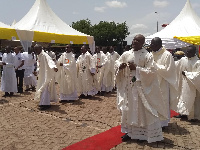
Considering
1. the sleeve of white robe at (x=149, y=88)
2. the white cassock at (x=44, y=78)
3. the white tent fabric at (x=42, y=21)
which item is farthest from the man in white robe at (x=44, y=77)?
the white tent fabric at (x=42, y=21)

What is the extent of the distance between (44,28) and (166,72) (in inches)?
358

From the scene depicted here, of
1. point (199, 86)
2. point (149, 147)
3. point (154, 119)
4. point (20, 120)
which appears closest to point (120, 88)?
point (154, 119)

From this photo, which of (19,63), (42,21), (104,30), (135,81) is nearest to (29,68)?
(19,63)

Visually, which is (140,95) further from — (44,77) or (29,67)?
(29,67)

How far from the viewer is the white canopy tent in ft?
38.4

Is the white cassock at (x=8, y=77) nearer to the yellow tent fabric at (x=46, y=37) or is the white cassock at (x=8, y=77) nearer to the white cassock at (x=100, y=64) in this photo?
the yellow tent fabric at (x=46, y=37)

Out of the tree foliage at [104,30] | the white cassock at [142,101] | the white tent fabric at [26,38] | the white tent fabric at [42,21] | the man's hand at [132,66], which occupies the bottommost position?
the white cassock at [142,101]

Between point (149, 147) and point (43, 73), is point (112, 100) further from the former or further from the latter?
point (149, 147)

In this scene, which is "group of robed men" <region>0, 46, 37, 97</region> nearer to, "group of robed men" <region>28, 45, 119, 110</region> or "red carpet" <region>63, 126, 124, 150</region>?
"group of robed men" <region>28, 45, 119, 110</region>

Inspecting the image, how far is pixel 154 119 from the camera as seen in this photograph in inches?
180

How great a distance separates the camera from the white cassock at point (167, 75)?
213 inches

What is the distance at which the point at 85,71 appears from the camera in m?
9.85

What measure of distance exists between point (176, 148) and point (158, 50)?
2.22 metres

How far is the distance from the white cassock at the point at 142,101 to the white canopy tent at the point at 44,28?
790 centimetres
